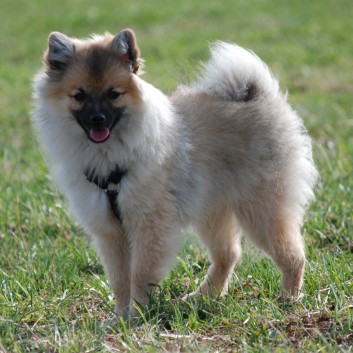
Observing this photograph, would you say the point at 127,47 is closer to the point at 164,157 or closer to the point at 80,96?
the point at 80,96

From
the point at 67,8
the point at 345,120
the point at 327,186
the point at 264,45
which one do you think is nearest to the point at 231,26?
the point at 264,45

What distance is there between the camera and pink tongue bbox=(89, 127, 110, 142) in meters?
4.40

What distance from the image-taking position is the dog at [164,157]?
4.52m

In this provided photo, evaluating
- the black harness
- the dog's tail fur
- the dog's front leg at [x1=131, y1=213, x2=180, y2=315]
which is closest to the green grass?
the dog's front leg at [x1=131, y1=213, x2=180, y2=315]

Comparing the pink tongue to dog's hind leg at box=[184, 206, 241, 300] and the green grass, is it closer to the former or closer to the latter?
the green grass

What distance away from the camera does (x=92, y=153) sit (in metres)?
4.61

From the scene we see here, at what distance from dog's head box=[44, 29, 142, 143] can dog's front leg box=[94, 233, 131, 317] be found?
71cm

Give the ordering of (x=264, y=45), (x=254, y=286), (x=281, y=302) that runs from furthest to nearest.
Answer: (x=264, y=45)
(x=254, y=286)
(x=281, y=302)

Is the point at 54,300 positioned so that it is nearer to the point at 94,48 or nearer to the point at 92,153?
the point at 92,153

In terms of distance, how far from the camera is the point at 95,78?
4.42m

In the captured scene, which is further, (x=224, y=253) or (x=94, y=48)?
(x=224, y=253)

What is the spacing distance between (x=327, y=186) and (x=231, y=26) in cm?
1149

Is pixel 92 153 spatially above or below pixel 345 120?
above

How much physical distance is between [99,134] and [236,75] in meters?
1.20
